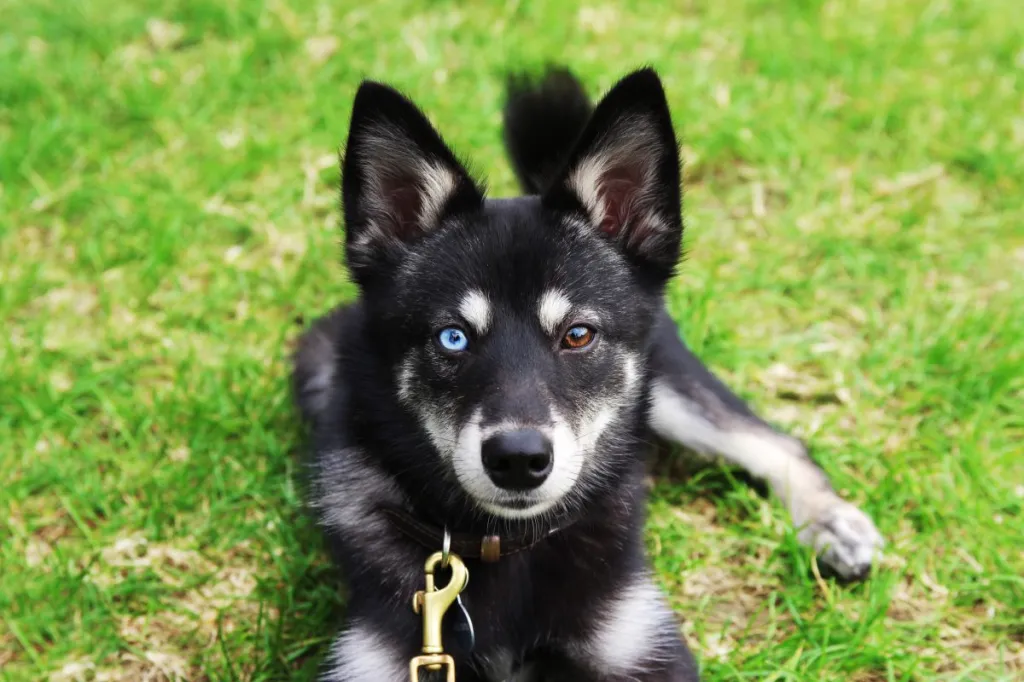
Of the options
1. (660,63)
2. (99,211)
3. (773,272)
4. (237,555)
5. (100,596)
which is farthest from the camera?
(660,63)

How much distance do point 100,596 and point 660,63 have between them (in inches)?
165

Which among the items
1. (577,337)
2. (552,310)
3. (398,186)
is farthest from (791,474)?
(398,186)

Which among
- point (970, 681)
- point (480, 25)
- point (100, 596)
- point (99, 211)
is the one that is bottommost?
point (970, 681)

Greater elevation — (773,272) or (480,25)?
(480,25)

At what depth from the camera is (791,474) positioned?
3.73 meters

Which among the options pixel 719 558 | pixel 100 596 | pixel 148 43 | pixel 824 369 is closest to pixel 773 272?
pixel 824 369

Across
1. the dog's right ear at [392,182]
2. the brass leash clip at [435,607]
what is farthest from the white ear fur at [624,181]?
the brass leash clip at [435,607]

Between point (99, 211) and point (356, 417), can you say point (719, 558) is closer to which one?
point (356, 417)

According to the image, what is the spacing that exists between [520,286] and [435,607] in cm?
90

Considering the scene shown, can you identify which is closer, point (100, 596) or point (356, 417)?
point (356, 417)

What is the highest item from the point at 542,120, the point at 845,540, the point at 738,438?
the point at 542,120

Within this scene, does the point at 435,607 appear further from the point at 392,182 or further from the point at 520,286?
the point at 392,182

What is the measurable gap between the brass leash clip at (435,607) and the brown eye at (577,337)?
670 millimetres

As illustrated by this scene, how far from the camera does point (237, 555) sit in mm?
3738
